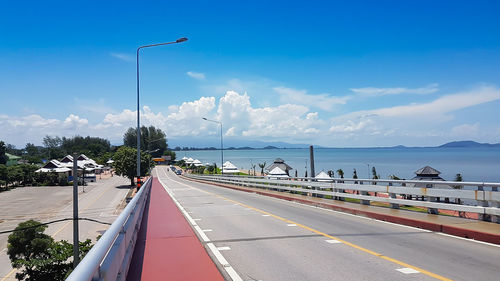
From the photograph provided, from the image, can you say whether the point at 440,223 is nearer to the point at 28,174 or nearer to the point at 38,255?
the point at 38,255

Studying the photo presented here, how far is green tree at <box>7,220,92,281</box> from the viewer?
14016 mm

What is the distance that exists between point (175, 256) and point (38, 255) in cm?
1029

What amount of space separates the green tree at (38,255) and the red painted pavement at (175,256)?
5.18 metres

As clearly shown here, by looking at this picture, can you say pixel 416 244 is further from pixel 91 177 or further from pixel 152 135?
pixel 152 135

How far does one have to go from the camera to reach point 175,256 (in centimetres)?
743

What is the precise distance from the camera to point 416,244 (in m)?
8.27

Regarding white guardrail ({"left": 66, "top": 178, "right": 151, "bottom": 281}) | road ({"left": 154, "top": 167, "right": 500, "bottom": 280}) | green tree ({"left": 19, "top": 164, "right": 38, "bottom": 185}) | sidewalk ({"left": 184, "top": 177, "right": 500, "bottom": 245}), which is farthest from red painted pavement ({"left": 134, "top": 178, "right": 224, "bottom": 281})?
green tree ({"left": 19, "top": 164, "right": 38, "bottom": 185})

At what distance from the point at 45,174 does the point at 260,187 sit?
58359mm

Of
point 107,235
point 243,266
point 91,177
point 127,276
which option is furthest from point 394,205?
point 91,177

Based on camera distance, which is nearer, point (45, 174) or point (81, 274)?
point (81, 274)

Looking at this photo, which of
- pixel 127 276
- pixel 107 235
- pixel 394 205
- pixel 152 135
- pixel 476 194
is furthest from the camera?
pixel 152 135

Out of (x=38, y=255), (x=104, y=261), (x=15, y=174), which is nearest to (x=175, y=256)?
(x=104, y=261)

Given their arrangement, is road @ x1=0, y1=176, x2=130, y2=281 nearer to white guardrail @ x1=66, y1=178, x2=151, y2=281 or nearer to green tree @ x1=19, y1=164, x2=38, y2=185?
green tree @ x1=19, y1=164, x2=38, y2=185

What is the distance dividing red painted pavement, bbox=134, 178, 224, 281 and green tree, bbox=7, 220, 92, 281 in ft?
17.0
